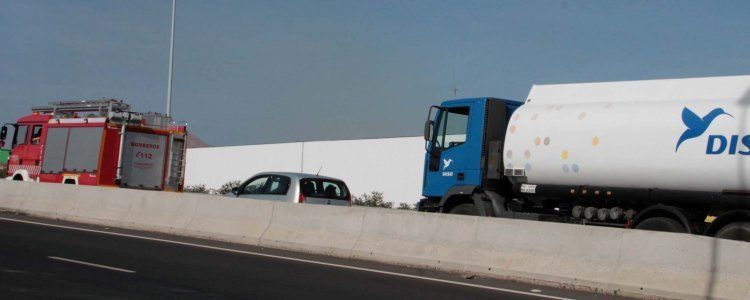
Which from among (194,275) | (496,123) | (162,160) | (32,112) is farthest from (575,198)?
(32,112)

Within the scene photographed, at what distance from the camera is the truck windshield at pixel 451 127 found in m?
18.0

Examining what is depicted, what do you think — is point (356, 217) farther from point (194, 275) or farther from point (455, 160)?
point (194, 275)

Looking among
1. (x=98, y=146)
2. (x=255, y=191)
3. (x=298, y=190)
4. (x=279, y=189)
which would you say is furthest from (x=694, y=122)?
(x=98, y=146)

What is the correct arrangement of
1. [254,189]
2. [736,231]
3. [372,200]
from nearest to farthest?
[736,231] → [254,189] → [372,200]

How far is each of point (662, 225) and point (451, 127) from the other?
5126 mm

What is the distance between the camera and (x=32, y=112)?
94.5 ft

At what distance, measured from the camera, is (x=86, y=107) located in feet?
88.3

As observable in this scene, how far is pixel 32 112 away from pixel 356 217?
1734 cm

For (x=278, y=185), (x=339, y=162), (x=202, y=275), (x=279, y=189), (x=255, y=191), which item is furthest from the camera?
(x=339, y=162)

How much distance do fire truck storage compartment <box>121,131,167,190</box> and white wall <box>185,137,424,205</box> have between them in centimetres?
1340

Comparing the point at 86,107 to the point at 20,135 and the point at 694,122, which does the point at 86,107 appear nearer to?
the point at 20,135

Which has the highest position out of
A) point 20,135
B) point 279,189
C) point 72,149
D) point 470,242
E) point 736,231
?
point 20,135

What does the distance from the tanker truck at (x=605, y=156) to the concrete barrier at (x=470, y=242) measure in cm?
256

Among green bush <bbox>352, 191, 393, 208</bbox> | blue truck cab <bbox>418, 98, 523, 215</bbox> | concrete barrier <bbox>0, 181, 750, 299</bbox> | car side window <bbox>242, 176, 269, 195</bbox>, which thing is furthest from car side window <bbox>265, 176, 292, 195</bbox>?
green bush <bbox>352, 191, 393, 208</bbox>
